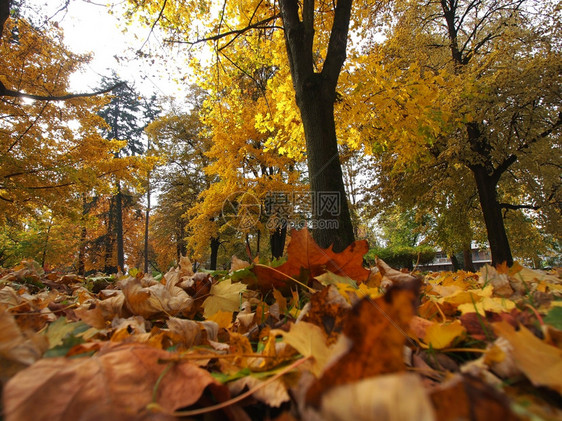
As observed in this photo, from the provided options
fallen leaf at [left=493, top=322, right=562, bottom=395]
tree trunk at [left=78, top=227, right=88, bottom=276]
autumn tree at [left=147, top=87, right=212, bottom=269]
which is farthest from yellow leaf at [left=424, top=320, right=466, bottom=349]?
tree trunk at [left=78, top=227, right=88, bottom=276]

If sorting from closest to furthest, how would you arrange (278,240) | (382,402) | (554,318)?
(382,402) < (554,318) < (278,240)

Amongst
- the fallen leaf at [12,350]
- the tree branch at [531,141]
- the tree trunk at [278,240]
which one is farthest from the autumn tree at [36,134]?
the tree branch at [531,141]

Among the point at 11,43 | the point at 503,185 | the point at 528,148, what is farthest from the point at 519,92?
the point at 11,43

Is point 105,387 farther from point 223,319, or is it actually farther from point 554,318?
point 554,318

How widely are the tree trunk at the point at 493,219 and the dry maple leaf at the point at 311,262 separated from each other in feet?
30.1

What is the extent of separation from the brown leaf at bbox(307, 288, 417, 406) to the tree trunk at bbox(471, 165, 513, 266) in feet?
32.5

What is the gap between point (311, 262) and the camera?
1094 mm

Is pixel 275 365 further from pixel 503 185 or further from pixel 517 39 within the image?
pixel 503 185

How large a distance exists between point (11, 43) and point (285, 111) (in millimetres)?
6876

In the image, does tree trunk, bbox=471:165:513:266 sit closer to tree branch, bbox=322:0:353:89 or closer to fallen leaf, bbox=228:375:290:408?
tree branch, bbox=322:0:353:89

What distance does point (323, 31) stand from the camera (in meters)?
5.99

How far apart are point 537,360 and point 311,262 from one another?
744mm

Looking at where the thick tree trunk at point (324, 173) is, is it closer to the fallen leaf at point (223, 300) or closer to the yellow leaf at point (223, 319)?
the fallen leaf at point (223, 300)

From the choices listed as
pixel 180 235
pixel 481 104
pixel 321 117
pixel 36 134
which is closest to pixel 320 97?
pixel 321 117
